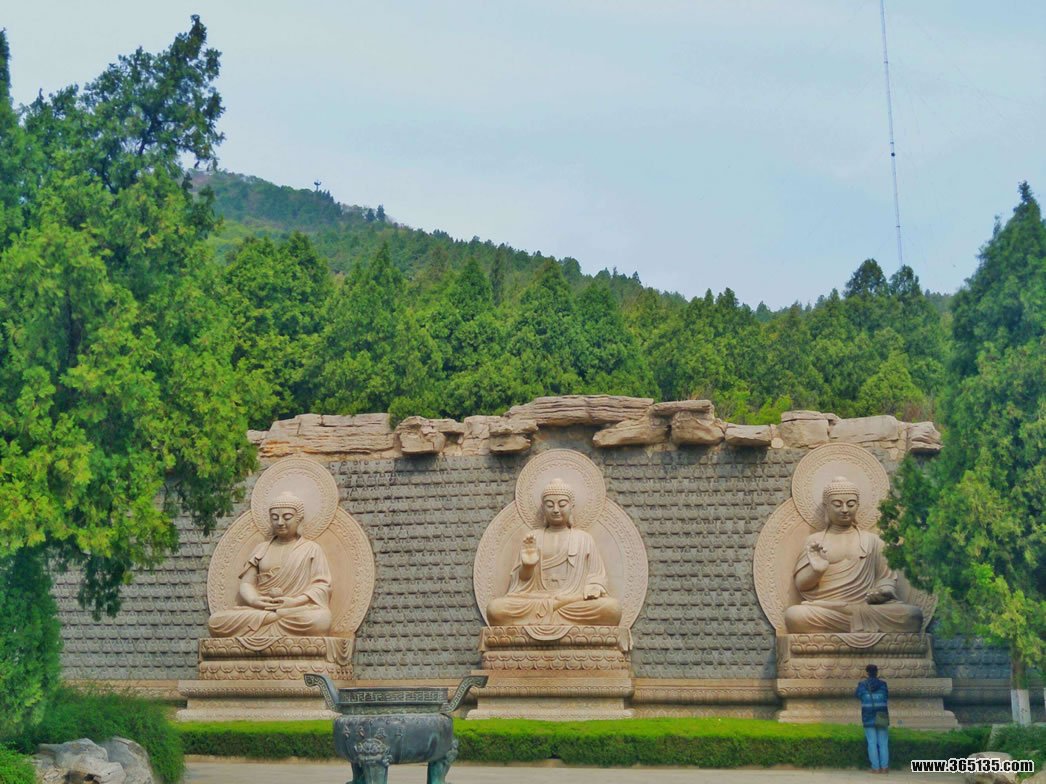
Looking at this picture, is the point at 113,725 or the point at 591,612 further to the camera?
the point at 591,612

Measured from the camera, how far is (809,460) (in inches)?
601

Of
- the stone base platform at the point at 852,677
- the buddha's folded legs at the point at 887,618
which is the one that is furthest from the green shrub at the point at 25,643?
the buddha's folded legs at the point at 887,618

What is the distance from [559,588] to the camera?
49.4 ft

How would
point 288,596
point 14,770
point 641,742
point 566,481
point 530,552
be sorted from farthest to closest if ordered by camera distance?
point 566,481
point 288,596
point 530,552
point 641,742
point 14,770

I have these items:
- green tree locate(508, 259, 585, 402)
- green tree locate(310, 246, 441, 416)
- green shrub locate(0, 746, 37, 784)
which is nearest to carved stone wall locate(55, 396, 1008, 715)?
green tree locate(310, 246, 441, 416)

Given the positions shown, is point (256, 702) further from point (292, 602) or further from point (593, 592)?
point (593, 592)

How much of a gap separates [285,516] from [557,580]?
11.1ft

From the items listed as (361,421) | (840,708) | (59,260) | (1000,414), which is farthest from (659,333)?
(59,260)

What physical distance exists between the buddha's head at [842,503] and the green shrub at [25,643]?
8.57m

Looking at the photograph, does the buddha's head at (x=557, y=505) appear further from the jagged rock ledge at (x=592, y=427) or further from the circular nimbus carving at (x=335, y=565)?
the circular nimbus carving at (x=335, y=565)

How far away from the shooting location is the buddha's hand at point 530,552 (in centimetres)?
1510

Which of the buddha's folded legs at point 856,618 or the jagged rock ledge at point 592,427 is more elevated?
the jagged rock ledge at point 592,427

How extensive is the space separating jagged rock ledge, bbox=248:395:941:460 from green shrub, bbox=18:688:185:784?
5927 mm

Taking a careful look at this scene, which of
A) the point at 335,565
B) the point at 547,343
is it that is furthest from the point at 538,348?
the point at 335,565
